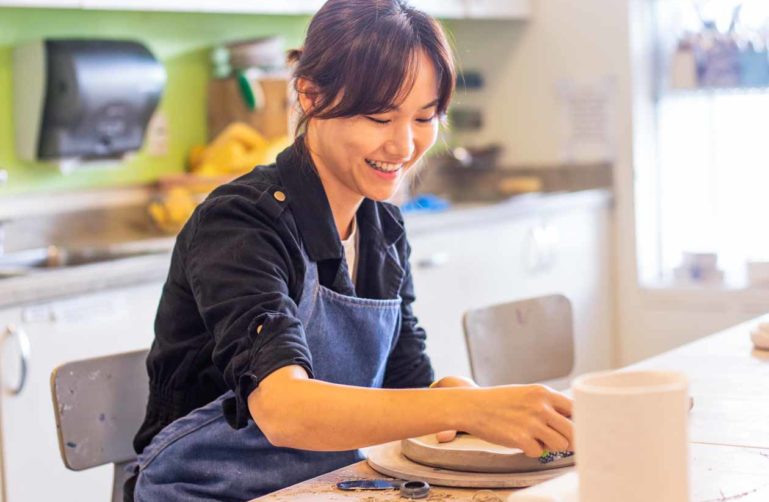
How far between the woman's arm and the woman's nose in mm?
344

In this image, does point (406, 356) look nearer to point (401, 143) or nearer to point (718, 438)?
point (401, 143)

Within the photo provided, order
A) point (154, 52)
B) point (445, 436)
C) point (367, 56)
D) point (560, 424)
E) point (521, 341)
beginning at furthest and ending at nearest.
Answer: point (154, 52) < point (521, 341) < point (367, 56) < point (445, 436) < point (560, 424)

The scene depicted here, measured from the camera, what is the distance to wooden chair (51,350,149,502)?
164 cm

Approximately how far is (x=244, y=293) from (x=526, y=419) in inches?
14.0

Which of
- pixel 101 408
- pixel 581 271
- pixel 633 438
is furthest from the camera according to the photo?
pixel 581 271

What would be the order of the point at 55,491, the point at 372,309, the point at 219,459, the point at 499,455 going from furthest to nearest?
the point at 55,491 < the point at 372,309 < the point at 219,459 < the point at 499,455

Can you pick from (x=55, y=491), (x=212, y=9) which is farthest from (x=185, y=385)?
(x=212, y=9)

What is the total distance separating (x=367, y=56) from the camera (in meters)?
1.45

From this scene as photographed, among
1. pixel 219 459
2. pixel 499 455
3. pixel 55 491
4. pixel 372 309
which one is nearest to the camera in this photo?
pixel 499 455

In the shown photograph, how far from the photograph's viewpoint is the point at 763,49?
3998 mm

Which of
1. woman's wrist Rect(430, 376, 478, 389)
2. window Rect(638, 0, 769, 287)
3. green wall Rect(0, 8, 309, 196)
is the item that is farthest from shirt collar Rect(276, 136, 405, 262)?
window Rect(638, 0, 769, 287)

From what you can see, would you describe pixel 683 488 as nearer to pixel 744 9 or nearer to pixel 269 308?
pixel 269 308

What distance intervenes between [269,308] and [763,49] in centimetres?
312

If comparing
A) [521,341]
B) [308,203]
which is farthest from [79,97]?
[308,203]
